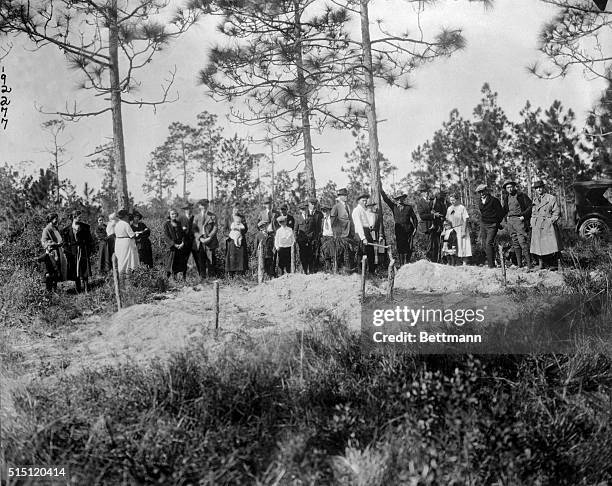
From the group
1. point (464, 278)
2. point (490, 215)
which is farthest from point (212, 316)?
point (490, 215)

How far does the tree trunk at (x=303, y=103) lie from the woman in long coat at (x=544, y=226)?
4.73 metres

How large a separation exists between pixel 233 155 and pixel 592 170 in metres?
14.1

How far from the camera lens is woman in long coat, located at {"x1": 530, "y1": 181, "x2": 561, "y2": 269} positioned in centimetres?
860

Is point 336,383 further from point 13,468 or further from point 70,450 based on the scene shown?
point 13,468

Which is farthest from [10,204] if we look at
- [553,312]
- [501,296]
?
[553,312]

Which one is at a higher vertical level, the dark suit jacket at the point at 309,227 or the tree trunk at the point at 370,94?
the tree trunk at the point at 370,94

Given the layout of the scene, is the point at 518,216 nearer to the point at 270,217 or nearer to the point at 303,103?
the point at 270,217

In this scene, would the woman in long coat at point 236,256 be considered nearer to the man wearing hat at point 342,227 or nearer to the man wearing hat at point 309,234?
the man wearing hat at point 309,234

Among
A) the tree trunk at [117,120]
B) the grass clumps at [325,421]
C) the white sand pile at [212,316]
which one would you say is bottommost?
the grass clumps at [325,421]

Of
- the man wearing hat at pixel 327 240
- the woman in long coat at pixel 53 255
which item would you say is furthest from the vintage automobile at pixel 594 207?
the woman in long coat at pixel 53 255

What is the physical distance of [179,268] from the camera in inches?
382

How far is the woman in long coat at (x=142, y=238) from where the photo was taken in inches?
390

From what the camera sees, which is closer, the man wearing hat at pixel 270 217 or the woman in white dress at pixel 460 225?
the woman in white dress at pixel 460 225

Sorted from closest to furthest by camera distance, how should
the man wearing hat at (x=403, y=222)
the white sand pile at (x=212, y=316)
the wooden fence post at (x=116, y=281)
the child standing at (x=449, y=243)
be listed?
the white sand pile at (x=212, y=316) → the wooden fence post at (x=116, y=281) → the child standing at (x=449, y=243) → the man wearing hat at (x=403, y=222)
